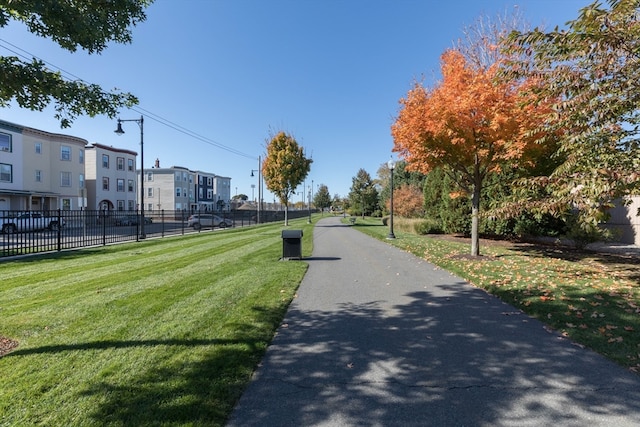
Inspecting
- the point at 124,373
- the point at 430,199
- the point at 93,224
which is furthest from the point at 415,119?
the point at 93,224

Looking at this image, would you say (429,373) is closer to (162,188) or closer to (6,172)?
(6,172)

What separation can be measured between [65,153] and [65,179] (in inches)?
116

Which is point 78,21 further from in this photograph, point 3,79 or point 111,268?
point 111,268

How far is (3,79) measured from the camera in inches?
134

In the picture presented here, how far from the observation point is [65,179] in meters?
38.0

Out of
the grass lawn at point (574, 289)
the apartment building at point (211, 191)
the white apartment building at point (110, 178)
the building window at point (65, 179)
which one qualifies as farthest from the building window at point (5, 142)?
the grass lawn at point (574, 289)

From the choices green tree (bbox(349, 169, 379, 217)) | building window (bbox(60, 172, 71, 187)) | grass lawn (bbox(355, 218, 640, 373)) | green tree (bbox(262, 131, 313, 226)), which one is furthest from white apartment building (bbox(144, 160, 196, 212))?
grass lawn (bbox(355, 218, 640, 373))

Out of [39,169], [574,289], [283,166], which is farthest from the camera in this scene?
[39,169]

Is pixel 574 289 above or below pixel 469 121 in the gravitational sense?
below

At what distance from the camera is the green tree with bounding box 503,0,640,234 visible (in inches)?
190

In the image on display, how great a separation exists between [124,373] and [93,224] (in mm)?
14079

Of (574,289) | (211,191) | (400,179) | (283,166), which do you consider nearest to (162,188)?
(211,191)

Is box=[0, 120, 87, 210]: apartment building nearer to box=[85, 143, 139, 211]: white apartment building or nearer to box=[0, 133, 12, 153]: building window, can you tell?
box=[0, 133, 12, 153]: building window

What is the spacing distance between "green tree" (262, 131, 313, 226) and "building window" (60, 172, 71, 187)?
82.1ft
